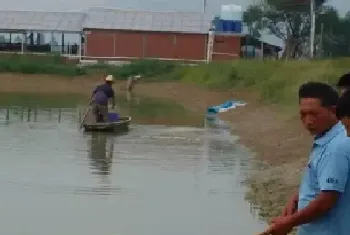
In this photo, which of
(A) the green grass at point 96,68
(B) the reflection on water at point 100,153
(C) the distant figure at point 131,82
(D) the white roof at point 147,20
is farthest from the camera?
(D) the white roof at point 147,20

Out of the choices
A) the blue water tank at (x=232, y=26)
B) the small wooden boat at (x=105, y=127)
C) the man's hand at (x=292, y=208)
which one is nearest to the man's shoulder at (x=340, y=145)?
the man's hand at (x=292, y=208)

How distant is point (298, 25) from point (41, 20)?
68.2 feet

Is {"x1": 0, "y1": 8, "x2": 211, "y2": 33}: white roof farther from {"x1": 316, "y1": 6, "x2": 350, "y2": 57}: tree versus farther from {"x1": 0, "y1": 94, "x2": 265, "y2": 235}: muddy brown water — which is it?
{"x1": 0, "y1": 94, "x2": 265, "y2": 235}: muddy brown water

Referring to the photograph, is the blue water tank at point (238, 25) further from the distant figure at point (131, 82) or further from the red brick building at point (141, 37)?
the distant figure at point (131, 82)

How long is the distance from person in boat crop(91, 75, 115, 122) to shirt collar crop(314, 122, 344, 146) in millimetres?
17182

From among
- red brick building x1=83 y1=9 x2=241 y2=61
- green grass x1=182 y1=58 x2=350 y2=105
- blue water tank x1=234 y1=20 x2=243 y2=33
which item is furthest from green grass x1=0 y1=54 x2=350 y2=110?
blue water tank x1=234 y1=20 x2=243 y2=33

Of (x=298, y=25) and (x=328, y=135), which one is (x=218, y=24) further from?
(x=328, y=135)

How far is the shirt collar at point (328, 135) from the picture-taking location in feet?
14.3

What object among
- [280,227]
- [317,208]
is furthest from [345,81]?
[280,227]

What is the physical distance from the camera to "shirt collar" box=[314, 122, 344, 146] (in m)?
4.37

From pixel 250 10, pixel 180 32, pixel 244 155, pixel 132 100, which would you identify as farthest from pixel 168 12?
pixel 244 155

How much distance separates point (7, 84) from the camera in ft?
157

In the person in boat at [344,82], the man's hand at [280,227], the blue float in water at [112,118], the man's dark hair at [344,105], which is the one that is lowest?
the blue float in water at [112,118]

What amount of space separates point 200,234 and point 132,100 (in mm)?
28468
